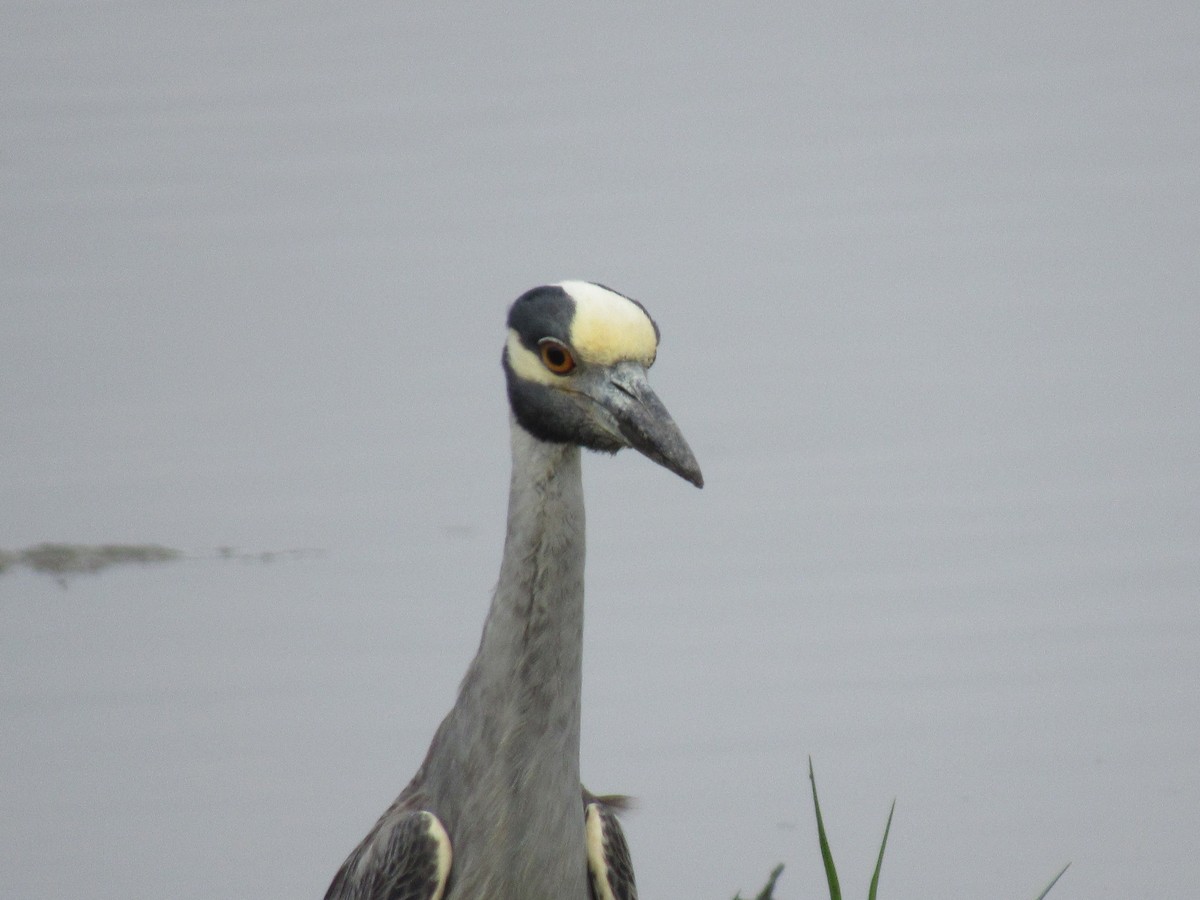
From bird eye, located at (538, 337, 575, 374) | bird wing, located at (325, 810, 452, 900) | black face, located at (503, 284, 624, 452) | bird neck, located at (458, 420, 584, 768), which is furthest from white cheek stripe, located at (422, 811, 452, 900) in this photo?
bird eye, located at (538, 337, 575, 374)

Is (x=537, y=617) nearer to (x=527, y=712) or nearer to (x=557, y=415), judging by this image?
(x=527, y=712)

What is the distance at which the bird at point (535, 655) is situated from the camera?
323 cm

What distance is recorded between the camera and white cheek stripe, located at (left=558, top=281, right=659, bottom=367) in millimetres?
3211

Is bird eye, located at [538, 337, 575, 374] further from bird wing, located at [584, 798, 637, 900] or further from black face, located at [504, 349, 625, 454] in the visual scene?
bird wing, located at [584, 798, 637, 900]

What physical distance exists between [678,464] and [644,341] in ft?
0.76

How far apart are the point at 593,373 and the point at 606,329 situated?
0.27ft

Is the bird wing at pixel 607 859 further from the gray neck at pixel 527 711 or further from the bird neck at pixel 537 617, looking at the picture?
the bird neck at pixel 537 617

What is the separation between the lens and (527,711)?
344 cm

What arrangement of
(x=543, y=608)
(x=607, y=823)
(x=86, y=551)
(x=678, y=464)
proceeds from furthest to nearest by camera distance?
(x=86, y=551) → (x=607, y=823) → (x=543, y=608) → (x=678, y=464)

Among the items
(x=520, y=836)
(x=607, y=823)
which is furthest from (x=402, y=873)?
(x=607, y=823)

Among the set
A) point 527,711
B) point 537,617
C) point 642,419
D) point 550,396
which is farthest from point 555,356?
point 527,711

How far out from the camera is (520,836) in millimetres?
3463

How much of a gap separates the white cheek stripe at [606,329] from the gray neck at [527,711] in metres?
Result: 0.22

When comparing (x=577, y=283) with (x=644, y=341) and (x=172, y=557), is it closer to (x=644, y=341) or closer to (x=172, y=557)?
(x=644, y=341)
